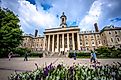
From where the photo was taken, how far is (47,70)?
3.73 m

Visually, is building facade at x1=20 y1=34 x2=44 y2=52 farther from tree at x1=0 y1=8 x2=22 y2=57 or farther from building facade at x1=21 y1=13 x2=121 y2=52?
tree at x1=0 y1=8 x2=22 y2=57

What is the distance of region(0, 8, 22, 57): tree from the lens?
2581 cm

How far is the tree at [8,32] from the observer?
25.8 m

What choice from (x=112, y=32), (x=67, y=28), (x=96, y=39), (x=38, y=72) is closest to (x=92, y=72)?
(x=38, y=72)

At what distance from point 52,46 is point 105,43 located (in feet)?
88.1

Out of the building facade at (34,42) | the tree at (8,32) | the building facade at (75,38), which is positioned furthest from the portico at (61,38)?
the tree at (8,32)

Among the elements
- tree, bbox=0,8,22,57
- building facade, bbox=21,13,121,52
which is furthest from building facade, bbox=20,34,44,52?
tree, bbox=0,8,22,57

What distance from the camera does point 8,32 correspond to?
90.2 feet

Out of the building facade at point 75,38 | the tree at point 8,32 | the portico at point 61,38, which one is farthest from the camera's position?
A: the portico at point 61,38

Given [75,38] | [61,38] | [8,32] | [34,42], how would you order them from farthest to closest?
[34,42] < [61,38] < [75,38] < [8,32]

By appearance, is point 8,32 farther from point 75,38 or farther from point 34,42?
point 34,42

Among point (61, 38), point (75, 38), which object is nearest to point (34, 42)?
point (61, 38)

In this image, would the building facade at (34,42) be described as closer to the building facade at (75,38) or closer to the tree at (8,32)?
the building facade at (75,38)

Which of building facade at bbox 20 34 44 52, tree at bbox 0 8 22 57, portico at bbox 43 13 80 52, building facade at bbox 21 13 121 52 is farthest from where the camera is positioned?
building facade at bbox 20 34 44 52
